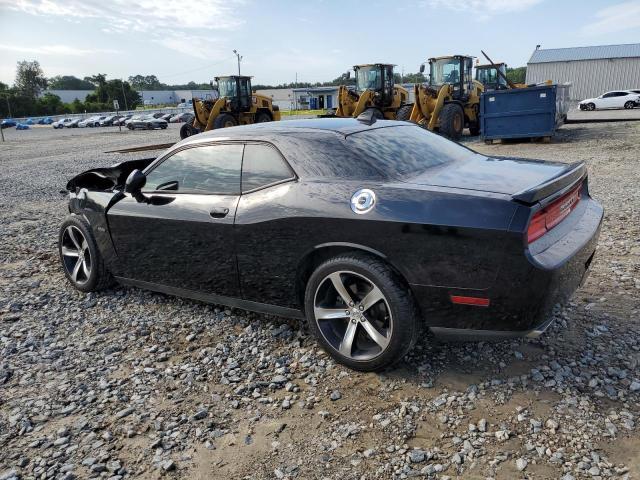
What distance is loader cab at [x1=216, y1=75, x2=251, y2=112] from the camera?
2130 centimetres

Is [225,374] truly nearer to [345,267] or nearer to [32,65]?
[345,267]

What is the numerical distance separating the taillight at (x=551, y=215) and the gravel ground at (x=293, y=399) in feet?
2.84

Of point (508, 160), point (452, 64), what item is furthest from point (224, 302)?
point (452, 64)

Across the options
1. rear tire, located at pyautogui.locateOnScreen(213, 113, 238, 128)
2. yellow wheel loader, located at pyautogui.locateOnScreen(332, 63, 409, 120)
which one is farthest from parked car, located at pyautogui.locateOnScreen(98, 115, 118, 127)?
yellow wheel loader, located at pyautogui.locateOnScreen(332, 63, 409, 120)

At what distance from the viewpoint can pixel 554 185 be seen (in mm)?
2740

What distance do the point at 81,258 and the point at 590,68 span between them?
54.1 m

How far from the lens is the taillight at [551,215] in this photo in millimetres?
2539

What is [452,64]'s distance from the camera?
1723 centimetres

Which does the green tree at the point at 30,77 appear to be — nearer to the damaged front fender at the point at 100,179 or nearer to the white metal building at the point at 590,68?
the white metal building at the point at 590,68

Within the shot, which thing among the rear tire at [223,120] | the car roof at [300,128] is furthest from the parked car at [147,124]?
the car roof at [300,128]

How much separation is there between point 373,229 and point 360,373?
932mm

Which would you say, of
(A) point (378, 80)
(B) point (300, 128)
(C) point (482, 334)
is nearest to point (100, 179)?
(B) point (300, 128)

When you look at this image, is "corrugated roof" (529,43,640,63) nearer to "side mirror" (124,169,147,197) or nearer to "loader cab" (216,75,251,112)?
"loader cab" (216,75,251,112)

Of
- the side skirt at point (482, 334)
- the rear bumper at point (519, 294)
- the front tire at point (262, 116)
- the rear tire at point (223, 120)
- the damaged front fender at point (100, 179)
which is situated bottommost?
the side skirt at point (482, 334)
